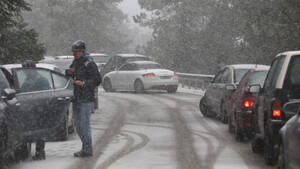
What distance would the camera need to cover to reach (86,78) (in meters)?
11.6

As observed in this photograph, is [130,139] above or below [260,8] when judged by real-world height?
below

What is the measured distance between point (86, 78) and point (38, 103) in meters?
1.04

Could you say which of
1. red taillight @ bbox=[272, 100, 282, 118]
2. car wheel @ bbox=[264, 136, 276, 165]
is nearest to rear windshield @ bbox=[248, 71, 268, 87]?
car wheel @ bbox=[264, 136, 276, 165]

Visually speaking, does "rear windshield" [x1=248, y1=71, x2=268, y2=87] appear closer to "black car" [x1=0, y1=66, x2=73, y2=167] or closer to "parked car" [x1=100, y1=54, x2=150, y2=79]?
"black car" [x1=0, y1=66, x2=73, y2=167]

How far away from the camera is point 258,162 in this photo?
1071 cm

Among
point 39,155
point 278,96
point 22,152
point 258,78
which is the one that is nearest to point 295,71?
point 278,96

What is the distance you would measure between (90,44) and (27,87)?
6760 cm

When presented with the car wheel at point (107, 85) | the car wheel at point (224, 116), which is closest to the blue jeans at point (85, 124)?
the car wheel at point (224, 116)

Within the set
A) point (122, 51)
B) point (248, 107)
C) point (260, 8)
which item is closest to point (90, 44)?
point (122, 51)

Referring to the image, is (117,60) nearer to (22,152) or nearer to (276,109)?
(22,152)

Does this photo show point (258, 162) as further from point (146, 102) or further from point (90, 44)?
point (90, 44)

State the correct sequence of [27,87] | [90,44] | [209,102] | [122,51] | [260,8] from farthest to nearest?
[122,51] → [90,44] → [260,8] → [209,102] → [27,87]

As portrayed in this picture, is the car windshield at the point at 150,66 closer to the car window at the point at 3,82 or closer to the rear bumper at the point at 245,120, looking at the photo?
the rear bumper at the point at 245,120

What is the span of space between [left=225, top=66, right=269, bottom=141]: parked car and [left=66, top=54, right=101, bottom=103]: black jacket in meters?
3.23
